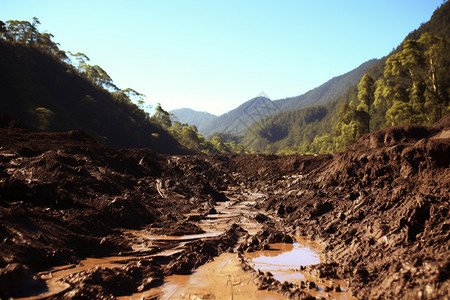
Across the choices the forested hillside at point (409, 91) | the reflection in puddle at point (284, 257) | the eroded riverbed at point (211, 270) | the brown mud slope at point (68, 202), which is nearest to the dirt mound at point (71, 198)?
the brown mud slope at point (68, 202)

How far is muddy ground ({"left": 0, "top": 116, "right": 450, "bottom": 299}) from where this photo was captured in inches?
201

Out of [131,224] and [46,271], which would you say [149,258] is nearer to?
[46,271]

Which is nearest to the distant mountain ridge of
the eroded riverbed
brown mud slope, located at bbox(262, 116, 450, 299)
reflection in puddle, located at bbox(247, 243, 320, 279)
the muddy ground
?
the muddy ground

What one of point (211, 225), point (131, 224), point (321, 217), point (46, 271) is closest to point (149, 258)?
point (46, 271)

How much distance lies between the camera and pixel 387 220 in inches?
268

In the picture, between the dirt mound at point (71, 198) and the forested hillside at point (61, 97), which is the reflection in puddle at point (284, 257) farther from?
the forested hillside at point (61, 97)

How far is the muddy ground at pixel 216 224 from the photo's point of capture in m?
5.10

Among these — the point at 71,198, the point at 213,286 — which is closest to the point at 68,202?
the point at 71,198

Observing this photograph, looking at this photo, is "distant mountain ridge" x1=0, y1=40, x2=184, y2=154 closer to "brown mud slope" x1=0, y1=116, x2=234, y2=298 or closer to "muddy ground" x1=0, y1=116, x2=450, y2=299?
"brown mud slope" x1=0, y1=116, x2=234, y2=298

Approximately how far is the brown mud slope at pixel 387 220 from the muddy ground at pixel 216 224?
0.03 m

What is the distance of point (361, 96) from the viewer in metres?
33.9

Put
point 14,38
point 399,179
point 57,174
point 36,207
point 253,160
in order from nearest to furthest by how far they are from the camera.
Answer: point 36,207, point 399,179, point 57,174, point 253,160, point 14,38

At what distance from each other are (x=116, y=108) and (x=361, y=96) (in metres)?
52.3

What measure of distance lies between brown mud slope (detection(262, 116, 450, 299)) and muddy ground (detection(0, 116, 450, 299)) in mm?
26
